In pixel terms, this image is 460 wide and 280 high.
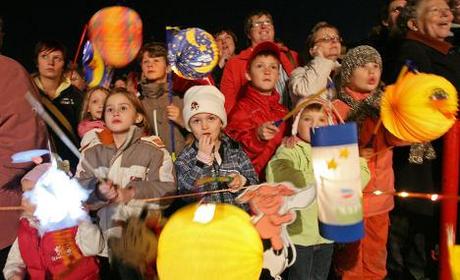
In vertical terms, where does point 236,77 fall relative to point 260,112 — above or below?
above

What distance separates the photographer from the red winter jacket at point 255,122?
10.1ft

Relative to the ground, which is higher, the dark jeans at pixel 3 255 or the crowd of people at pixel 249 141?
the crowd of people at pixel 249 141

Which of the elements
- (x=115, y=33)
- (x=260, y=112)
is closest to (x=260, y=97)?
(x=260, y=112)

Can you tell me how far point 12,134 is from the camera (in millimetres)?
2744

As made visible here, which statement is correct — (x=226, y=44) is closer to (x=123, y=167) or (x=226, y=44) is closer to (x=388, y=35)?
(x=388, y=35)

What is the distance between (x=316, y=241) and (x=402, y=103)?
37.4 inches

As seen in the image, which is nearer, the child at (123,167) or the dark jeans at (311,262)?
the child at (123,167)

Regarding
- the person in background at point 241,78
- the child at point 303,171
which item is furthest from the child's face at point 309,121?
the person in background at point 241,78

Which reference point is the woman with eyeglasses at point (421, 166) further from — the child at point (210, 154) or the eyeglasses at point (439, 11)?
the child at point (210, 154)

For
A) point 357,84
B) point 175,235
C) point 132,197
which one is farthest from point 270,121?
point 175,235

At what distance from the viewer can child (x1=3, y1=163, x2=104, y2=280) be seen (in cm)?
275

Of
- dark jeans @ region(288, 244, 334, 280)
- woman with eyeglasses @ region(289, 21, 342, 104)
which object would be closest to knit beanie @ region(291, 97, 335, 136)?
woman with eyeglasses @ region(289, 21, 342, 104)

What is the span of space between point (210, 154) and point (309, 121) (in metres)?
0.62

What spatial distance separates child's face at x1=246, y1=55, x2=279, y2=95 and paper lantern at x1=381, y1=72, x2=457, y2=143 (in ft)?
3.02
